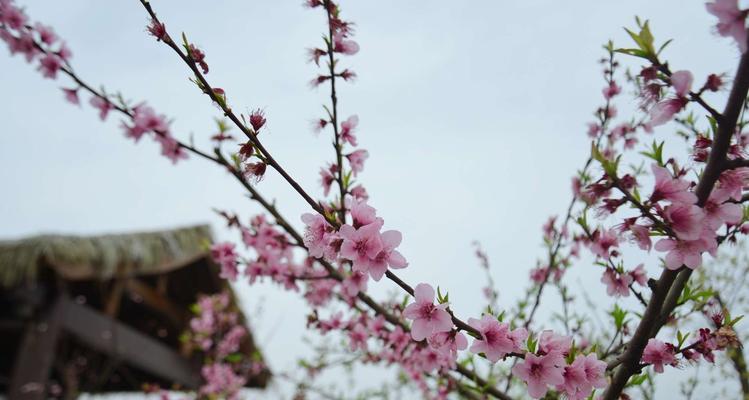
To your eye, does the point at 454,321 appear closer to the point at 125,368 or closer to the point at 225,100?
the point at 225,100

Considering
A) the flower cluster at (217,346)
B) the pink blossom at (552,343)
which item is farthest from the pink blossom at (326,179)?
the flower cluster at (217,346)

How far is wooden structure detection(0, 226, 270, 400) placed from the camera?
5.34m

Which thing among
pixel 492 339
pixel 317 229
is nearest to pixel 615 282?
pixel 492 339

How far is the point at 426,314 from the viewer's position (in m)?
1.34

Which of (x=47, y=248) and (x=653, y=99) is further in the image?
(x=47, y=248)

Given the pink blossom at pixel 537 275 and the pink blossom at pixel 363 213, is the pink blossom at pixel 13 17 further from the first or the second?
the pink blossom at pixel 537 275

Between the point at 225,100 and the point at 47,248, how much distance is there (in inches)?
200

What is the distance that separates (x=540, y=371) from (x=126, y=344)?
7.20 m

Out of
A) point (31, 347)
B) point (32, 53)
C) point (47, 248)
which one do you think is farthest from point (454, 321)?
point (31, 347)

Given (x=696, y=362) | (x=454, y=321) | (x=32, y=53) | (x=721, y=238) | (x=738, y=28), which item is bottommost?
(x=454, y=321)

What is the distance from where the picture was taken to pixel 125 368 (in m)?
8.65

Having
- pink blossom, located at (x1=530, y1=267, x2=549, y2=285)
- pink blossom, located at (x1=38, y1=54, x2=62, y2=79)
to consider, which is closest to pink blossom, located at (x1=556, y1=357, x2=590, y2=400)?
pink blossom, located at (x1=530, y1=267, x2=549, y2=285)

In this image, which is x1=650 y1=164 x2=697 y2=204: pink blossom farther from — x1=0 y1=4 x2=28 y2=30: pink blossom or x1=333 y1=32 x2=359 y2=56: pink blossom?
x1=0 y1=4 x2=28 y2=30: pink blossom

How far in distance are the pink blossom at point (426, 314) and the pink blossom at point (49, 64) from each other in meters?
2.26
